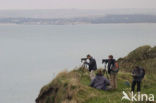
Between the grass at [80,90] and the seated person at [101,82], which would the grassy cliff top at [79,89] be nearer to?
the grass at [80,90]

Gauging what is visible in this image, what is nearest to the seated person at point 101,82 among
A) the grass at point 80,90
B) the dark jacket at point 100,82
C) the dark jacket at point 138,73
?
the dark jacket at point 100,82

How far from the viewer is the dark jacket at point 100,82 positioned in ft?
63.5

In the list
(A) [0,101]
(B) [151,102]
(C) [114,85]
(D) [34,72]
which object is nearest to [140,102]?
(B) [151,102]

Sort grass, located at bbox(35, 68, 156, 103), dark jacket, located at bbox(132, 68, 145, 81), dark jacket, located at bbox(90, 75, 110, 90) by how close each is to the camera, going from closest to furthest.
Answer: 1. dark jacket, located at bbox(132, 68, 145, 81)
2. grass, located at bbox(35, 68, 156, 103)
3. dark jacket, located at bbox(90, 75, 110, 90)

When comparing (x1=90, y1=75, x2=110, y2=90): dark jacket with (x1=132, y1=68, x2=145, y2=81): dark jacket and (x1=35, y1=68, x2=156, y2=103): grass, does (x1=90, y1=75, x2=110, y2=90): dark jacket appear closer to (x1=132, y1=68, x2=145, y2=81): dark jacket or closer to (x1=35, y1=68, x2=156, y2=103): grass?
(x1=35, y1=68, x2=156, y2=103): grass

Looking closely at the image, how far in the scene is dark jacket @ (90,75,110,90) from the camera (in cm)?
1936

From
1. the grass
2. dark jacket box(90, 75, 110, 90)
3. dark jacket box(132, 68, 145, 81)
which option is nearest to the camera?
dark jacket box(132, 68, 145, 81)

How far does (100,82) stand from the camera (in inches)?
764

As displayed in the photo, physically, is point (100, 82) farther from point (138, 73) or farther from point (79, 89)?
point (138, 73)

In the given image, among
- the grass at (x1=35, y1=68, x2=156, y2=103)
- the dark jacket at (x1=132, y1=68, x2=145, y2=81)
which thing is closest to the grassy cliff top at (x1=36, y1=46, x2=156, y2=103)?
the grass at (x1=35, y1=68, x2=156, y2=103)

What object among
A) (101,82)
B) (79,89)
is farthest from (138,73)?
(79,89)

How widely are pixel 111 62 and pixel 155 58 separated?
13.0 m

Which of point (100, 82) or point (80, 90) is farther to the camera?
point (100, 82)

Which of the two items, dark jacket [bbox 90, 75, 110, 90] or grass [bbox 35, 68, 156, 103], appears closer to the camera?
grass [bbox 35, 68, 156, 103]
